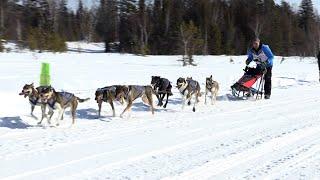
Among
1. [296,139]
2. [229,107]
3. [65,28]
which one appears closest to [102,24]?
[65,28]

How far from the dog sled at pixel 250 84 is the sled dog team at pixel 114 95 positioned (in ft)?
3.25

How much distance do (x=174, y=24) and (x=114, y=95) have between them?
123 feet

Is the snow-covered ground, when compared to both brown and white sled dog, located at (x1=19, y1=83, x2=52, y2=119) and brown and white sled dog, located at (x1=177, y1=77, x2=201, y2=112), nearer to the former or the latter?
brown and white sled dog, located at (x1=177, y1=77, x2=201, y2=112)

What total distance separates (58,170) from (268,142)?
306cm

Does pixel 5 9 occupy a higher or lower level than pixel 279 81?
higher

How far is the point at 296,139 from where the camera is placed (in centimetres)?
754

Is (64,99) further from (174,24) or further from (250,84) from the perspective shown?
(174,24)

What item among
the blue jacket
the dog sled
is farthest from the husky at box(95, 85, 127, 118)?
the blue jacket

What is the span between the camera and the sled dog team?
8969mm

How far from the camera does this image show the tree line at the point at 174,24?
154ft

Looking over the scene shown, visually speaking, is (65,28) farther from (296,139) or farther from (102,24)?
(296,139)

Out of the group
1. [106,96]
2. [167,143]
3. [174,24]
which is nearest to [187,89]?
[106,96]

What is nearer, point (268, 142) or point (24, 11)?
point (268, 142)

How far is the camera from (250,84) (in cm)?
1370
